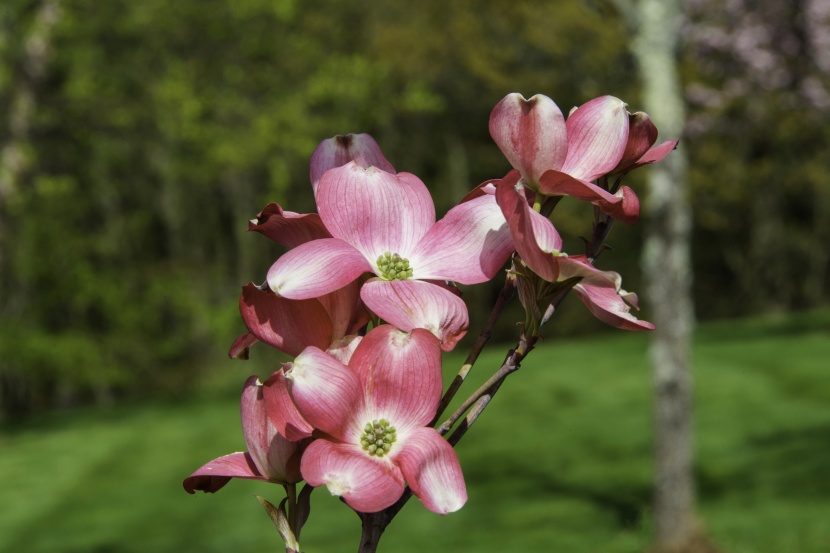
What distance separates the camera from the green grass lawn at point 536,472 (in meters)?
9.95

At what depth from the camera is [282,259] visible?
86cm

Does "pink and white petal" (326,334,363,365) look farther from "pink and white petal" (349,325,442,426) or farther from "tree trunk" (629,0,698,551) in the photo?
"tree trunk" (629,0,698,551)

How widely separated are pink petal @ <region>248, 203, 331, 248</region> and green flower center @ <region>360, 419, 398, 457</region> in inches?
7.2

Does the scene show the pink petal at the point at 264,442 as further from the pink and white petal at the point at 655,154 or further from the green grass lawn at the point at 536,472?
the green grass lawn at the point at 536,472

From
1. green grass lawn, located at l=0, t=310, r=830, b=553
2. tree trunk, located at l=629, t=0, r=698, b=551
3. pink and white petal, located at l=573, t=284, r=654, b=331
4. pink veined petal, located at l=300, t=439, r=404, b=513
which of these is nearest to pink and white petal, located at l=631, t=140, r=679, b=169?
pink and white petal, located at l=573, t=284, r=654, b=331

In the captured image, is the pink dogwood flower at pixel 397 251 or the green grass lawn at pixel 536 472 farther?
the green grass lawn at pixel 536 472

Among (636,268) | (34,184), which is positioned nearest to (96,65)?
(34,184)

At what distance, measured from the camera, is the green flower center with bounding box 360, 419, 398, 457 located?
0.84 m

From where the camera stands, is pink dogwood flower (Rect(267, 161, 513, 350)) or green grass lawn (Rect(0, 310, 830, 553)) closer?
pink dogwood flower (Rect(267, 161, 513, 350))

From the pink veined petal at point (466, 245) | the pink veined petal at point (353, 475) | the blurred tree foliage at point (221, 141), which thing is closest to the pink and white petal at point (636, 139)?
the pink veined petal at point (466, 245)

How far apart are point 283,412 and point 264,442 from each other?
40 mm

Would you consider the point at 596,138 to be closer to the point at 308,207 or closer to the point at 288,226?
the point at 288,226

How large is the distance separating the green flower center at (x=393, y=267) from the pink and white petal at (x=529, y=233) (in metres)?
0.12

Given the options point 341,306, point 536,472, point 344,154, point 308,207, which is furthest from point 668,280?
point 308,207
